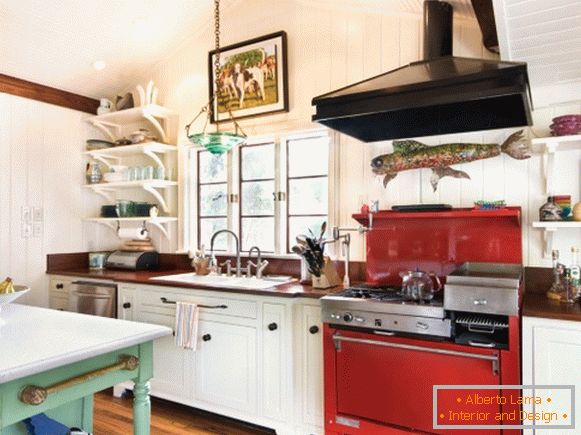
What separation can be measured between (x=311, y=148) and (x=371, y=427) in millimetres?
1854

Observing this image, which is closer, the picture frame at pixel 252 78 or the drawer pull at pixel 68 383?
the drawer pull at pixel 68 383

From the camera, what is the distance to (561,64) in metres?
2.07

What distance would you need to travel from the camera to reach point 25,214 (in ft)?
11.8

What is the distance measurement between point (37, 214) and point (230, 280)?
6.00 ft

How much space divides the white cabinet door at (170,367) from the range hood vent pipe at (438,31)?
2.33 meters

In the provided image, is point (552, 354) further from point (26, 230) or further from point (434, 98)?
point (26, 230)

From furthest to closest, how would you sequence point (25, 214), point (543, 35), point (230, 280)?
point (25, 214), point (230, 280), point (543, 35)

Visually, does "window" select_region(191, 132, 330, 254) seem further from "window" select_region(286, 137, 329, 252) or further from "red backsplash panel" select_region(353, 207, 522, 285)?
"red backsplash panel" select_region(353, 207, 522, 285)

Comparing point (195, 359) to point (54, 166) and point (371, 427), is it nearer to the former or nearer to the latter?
point (371, 427)

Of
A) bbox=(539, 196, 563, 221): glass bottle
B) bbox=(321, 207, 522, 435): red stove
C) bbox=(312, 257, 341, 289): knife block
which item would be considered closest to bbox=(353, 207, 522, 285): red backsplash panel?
bbox=(321, 207, 522, 435): red stove

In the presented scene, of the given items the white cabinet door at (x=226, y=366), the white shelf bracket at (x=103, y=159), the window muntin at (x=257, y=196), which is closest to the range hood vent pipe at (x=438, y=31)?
the window muntin at (x=257, y=196)

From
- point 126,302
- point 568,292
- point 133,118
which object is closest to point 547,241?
point 568,292

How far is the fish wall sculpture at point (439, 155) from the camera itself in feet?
7.82

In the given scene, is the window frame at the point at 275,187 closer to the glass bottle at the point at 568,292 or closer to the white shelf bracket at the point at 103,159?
the white shelf bracket at the point at 103,159
